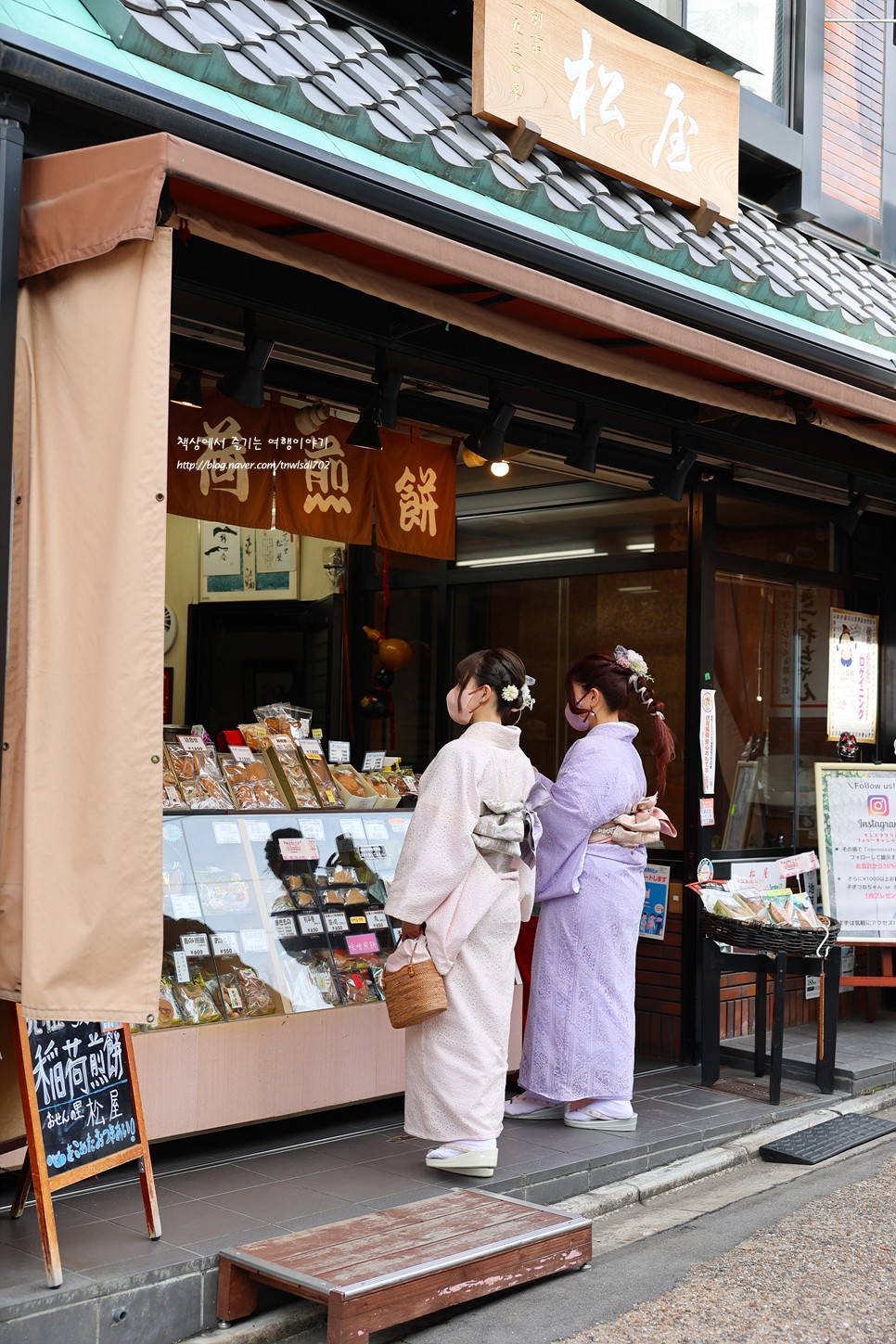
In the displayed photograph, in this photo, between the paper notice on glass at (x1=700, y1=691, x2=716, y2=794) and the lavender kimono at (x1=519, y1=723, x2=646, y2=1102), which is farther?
the paper notice on glass at (x1=700, y1=691, x2=716, y2=794)

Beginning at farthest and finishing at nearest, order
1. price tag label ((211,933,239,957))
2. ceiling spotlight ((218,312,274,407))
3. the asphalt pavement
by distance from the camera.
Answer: price tag label ((211,933,239,957)) → ceiling spotlight ((218,312,274,407)) → the asphalt pavement

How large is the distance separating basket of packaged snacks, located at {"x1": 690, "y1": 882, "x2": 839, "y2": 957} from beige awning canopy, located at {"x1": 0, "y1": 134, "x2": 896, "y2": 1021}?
4.20m

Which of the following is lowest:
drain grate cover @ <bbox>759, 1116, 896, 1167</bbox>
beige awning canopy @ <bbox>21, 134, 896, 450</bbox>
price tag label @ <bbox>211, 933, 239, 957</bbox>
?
drain grate cover @ <bbox>759, 1116, 896, 1167</bbox>

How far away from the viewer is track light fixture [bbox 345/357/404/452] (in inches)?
237

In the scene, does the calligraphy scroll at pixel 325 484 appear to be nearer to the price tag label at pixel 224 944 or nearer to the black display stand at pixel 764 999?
the price tag label at pixel 224 944

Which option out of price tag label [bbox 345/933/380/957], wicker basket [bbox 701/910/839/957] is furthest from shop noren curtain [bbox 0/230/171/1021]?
wicker basket [bbox 701/910/839/957]

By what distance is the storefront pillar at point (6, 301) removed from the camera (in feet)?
13.1

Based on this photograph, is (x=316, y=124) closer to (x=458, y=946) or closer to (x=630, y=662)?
(x=630, y=662)

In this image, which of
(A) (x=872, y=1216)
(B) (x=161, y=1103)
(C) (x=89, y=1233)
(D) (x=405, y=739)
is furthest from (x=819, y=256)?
(C) (x=89, y=1233)

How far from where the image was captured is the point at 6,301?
13.1 feet

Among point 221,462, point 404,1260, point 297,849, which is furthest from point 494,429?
point 404,1260

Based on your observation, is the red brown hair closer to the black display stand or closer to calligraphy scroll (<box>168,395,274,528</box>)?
the black display stand

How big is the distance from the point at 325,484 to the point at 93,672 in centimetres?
323

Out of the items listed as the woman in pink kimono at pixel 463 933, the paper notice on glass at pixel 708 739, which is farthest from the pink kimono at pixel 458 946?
the paper notice on glass at pixel 708 739
